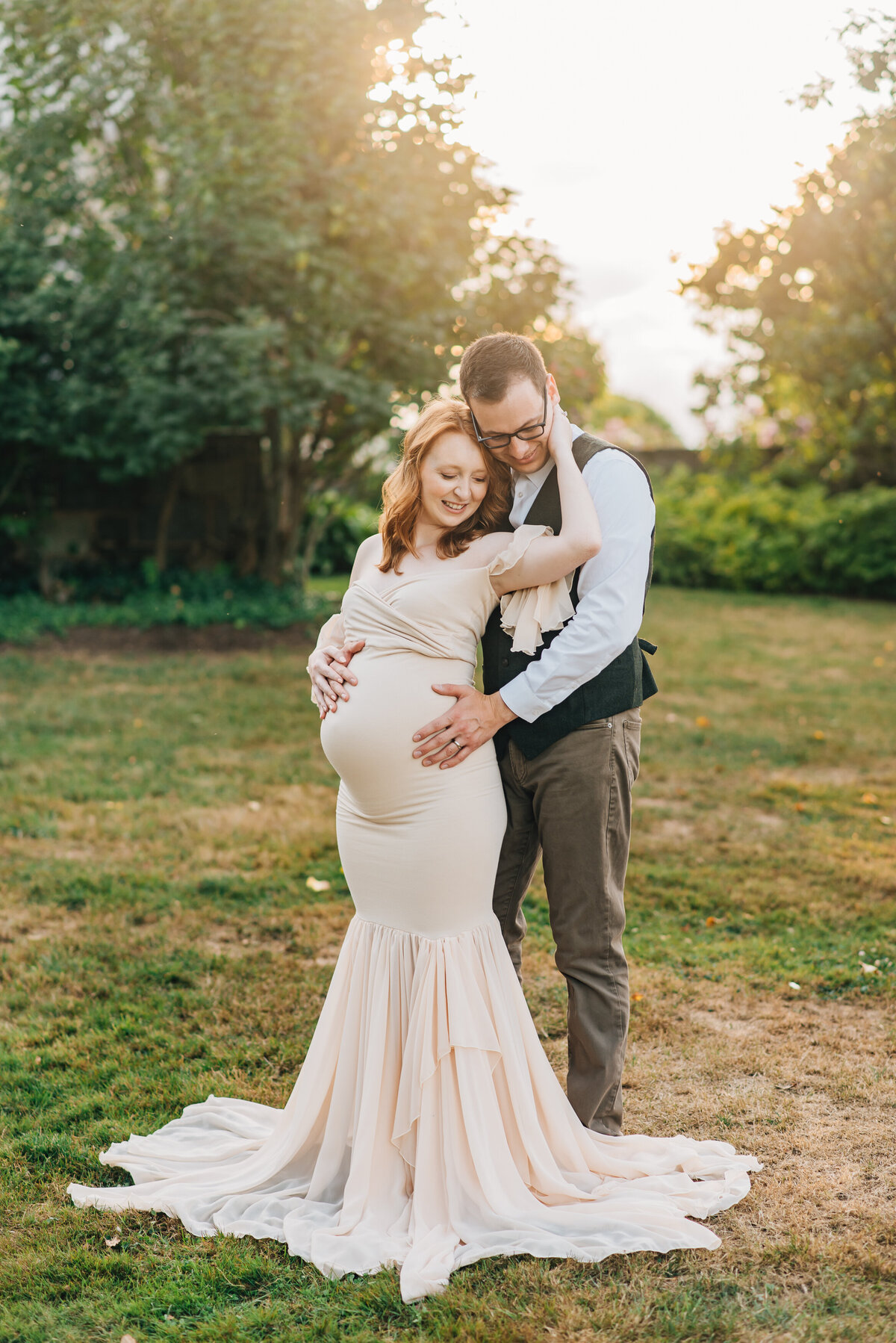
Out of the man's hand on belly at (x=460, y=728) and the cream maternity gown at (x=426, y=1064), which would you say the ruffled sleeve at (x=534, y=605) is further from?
the man's hand on belly at (x=460, y=728)

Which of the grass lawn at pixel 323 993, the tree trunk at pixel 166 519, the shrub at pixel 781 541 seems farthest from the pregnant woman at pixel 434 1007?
the shrub at pixel 781 541

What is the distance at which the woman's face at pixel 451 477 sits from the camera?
2.83 metres

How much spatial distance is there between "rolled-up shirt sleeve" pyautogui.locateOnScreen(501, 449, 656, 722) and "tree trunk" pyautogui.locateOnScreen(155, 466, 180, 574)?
34.1 feet

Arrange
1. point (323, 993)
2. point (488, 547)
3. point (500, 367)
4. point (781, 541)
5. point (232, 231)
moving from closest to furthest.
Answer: point (500, 367)
point (488, 547)
point (323, 993)
point (232, 231)
point (781, 541)

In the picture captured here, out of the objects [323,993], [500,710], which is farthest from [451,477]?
[323,993]

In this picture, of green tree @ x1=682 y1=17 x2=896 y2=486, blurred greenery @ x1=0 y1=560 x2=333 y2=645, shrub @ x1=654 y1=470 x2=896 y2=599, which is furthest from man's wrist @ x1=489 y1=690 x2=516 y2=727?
shrub @ x1=654 y1=470 x2=896 y2=599

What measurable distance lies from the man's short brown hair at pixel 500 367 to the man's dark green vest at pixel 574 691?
0.93 feet

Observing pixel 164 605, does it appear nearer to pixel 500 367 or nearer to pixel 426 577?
pixel 426 577

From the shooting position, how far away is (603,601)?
2.79 meters

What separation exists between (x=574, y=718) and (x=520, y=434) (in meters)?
0.73

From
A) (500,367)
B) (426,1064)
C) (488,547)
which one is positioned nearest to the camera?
(500,367)

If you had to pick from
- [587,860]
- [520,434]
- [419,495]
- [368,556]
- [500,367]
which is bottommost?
[587,860]

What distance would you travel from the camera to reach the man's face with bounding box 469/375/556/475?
8.90 ft

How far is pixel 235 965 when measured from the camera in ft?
14.5
